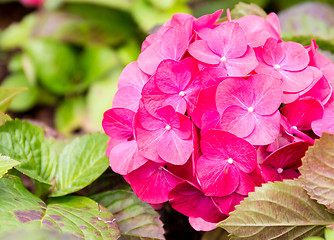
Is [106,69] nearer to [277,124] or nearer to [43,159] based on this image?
[43,159]

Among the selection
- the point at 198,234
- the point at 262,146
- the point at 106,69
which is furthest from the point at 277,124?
the point at 106,69

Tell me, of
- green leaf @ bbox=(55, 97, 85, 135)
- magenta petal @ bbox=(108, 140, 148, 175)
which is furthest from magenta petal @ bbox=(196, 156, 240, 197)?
green leaf @ bbox=(55, 97, 85, 135)

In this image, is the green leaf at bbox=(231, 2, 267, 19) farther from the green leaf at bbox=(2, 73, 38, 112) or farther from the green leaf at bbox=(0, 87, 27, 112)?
the green leaf at bbox=(2, 73, 38, 112)

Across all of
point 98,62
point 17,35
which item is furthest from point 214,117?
point 17,35

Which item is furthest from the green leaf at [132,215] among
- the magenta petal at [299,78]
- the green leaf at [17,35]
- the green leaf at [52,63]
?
the green leaf at [17,35]

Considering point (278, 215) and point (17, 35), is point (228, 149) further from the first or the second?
point (17, 35)

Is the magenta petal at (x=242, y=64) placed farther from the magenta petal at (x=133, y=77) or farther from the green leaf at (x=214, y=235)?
the green leaf at (x=214, y=235)
